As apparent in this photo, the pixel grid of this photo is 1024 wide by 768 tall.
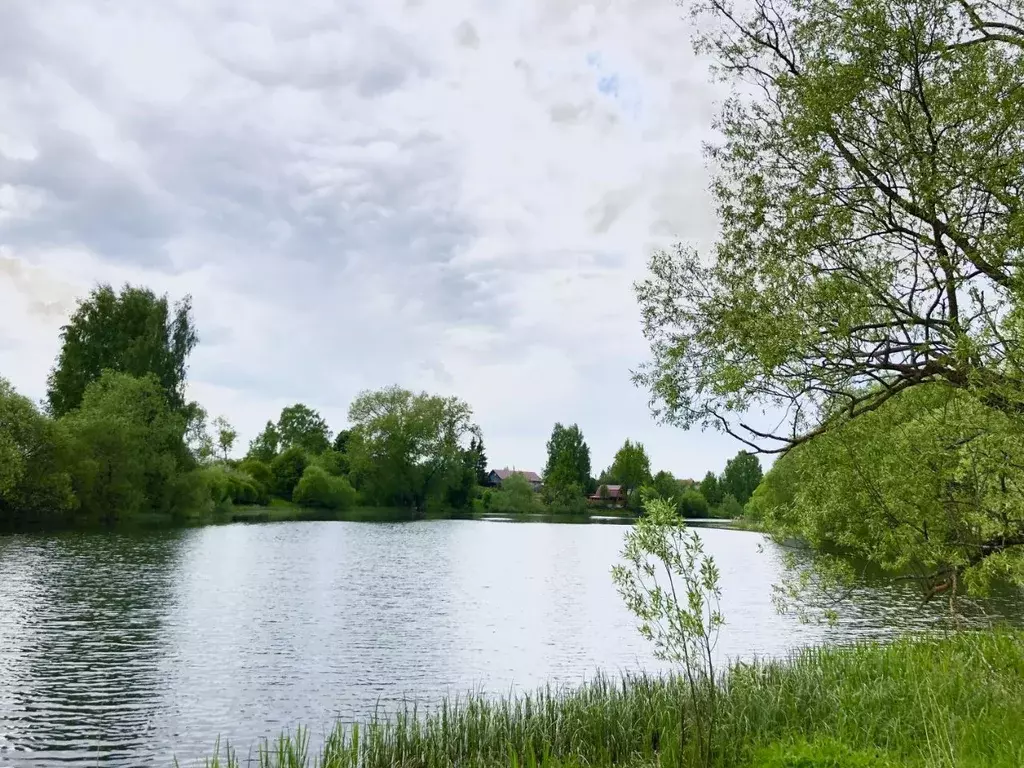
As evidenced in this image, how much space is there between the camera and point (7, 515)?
5638 cm

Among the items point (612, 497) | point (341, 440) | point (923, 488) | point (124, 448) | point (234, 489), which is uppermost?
point (341, 440)

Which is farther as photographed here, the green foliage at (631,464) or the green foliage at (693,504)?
the green foliage at (631,464)

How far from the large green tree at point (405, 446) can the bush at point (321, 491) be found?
355 centimetres

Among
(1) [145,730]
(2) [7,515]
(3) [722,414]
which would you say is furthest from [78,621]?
(2) [7,515]

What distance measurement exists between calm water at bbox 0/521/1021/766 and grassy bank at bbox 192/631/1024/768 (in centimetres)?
329

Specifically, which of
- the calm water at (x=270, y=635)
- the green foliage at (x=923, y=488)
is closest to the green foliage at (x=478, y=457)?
the calm water at (x=270, y=635)

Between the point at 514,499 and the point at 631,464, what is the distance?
2566cm

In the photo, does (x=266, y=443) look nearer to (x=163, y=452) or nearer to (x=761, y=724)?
(x=163, y=452)

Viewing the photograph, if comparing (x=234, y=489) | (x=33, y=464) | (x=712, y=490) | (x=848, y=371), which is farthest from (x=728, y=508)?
(x=848, y=371)

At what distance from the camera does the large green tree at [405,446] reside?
366 feet

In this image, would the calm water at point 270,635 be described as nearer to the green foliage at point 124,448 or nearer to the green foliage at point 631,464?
the green foliage at point 124,448

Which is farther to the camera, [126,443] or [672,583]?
[126,443]

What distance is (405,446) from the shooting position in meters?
112

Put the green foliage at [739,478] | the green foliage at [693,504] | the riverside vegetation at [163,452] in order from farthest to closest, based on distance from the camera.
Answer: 1. the green foliage at [739,478]
2. the green foliage at [693,504]
3. the riverside vegetation at [163,452]
